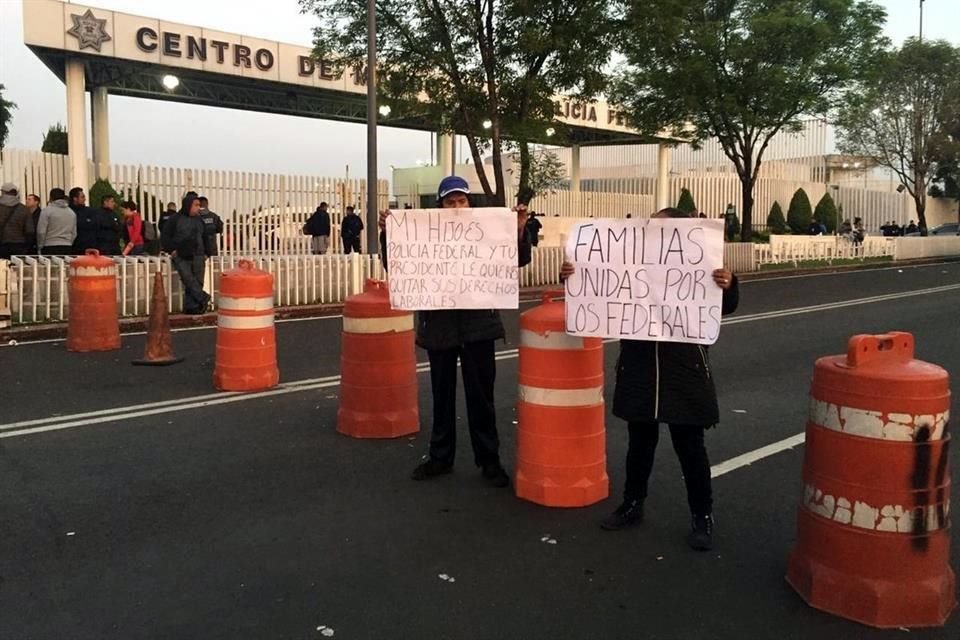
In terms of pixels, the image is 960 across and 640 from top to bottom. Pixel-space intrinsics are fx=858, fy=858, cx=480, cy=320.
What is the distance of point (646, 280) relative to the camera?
443cm

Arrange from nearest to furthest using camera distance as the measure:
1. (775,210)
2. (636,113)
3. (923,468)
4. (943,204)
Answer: (923,468) < (636,113) < (775,210) < (943,204)

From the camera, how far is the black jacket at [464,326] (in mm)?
5285

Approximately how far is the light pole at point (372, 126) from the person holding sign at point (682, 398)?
13.2m

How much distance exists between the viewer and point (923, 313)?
14.9 metres

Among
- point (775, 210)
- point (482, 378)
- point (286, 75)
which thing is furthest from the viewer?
point (775, 210)

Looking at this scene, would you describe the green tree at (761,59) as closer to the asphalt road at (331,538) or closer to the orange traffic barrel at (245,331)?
the orange traffic barrel at (245,331)

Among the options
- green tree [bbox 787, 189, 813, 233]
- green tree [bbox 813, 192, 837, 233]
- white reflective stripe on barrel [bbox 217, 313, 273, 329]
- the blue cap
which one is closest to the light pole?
white reflective stripe on barrel [bbox 217, 313, 273, 329]

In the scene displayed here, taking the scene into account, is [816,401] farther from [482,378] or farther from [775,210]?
[775,210]

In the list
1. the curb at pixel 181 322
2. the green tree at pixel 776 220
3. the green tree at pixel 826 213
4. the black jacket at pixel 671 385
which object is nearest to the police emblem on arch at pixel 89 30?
the curb at pixel 181 322

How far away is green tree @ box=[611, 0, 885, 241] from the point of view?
81.1 ft

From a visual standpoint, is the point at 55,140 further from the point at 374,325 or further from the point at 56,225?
the point at 374,325

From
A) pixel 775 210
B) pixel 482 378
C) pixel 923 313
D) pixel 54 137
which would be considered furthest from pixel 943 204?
pixel 482 378

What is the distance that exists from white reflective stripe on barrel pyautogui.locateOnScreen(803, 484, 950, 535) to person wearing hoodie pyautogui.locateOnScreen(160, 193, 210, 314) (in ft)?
38.0

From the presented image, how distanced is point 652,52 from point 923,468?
2315 cm
